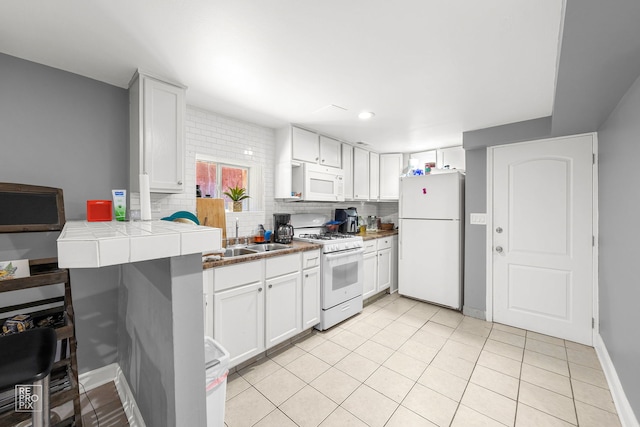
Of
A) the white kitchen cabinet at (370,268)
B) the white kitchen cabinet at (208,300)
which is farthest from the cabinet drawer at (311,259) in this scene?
the white kitchen cabinet at (208,300)

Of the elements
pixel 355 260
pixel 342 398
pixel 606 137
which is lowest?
pixel 342 398

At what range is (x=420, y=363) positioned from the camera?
227 centimetres

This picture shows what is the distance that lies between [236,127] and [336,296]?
7.28ft

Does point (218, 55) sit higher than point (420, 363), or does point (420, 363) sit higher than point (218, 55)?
point (218, 55)

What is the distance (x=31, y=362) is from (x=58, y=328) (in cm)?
47

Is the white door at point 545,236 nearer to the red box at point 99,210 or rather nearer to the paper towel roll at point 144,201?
the paper towel roll at point 144,201

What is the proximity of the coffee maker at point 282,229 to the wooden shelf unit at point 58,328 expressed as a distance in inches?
70.9

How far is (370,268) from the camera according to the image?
3590 mm

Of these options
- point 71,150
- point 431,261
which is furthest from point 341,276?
point 71,150

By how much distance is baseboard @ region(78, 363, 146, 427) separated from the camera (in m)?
1.65

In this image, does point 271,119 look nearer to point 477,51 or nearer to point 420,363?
point 477,51

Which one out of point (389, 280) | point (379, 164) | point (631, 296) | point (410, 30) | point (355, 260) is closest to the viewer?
point (410, 30)

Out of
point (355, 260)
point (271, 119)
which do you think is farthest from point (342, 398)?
point (271, 119)

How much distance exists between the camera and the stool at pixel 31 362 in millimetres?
844
